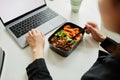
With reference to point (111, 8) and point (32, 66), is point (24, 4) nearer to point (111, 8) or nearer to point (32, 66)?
point (32, 66)

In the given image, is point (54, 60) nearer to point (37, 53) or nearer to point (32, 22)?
point (37, 53)

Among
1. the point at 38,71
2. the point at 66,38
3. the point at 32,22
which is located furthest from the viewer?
the point at 32,22

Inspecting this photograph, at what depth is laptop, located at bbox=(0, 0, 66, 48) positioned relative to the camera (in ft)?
2.69

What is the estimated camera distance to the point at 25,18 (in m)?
0.91

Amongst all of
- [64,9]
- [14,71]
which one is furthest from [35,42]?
[64,9]

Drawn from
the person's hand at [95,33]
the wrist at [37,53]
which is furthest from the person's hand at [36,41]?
the person's hand at [95,33]

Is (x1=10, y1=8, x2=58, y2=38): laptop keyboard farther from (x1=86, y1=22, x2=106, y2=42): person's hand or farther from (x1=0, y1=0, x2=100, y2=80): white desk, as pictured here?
(x1=86, y1=22, x2=106, y2=42): person's hand

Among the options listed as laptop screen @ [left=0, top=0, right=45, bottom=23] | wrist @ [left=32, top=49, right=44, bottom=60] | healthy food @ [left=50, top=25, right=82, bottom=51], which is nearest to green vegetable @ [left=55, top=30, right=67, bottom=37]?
healthy food @ [left=50, top=25, right=82, bottom=51]

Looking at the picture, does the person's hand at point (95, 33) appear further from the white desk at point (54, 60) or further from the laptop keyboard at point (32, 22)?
the laptop keyboard at point (32, 22)

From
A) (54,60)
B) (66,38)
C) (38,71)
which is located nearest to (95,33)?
(66,38)

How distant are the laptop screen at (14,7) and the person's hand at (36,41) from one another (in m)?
0.14

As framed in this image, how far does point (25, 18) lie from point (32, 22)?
0.05 m

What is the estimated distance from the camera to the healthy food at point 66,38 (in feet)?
2.52

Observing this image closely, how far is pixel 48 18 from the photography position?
939 millimetres
